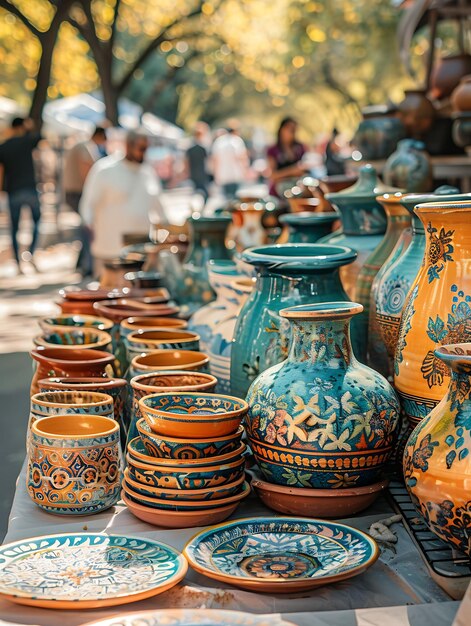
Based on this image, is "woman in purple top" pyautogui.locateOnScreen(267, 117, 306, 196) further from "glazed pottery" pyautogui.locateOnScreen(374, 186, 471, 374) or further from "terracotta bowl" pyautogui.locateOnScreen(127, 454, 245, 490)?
"terracotta bowl" pyautogui.locateOnScreen(127, 454, 245, 490)

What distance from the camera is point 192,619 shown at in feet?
4.73

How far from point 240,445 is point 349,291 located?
0.83 metres

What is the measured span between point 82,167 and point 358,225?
807 centimetres

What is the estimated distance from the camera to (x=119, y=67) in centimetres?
3475

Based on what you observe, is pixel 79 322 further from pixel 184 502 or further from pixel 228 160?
pixel 228 160

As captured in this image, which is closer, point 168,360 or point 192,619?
point 192,619

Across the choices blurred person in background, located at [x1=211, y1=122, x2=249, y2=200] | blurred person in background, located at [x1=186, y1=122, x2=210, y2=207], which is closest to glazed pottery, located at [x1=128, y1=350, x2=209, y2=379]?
blurred person in background, located at [x1=211, y1=122, x2=249, y2=200]

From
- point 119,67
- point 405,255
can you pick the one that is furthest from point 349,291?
point 119,67

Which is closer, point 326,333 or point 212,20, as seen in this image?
point 326,333

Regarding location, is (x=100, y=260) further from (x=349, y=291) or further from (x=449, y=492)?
(x=449, y=492)

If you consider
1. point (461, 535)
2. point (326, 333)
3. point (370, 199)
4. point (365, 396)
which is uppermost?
point (370, 199)

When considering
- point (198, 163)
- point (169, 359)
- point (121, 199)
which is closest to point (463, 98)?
point (121, 199)

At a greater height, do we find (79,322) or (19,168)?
(19,168)

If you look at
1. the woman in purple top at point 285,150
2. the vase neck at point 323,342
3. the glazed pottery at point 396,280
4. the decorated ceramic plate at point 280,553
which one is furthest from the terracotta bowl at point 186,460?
the woman in purple top at point 285,150
